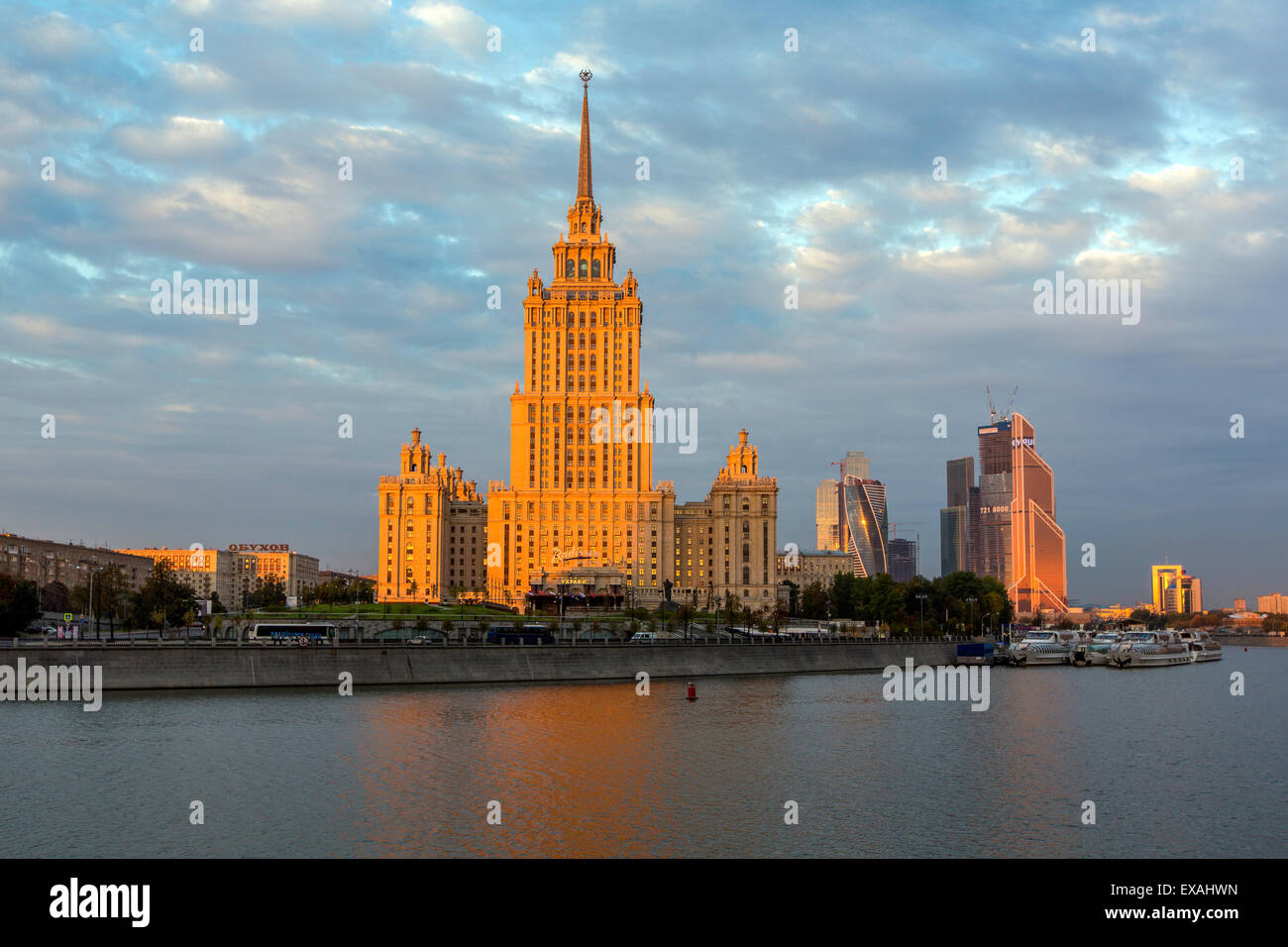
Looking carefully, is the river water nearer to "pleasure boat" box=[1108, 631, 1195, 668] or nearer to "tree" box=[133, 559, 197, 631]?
"tree" box=[133, 559, 197, 631]

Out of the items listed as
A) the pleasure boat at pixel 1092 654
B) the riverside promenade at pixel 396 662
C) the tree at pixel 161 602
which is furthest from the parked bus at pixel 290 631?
the pleasure boat at pixel 1092 654

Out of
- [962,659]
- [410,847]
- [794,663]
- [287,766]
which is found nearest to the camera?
[410,847]

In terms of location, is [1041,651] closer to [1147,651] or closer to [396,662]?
[1147,651]

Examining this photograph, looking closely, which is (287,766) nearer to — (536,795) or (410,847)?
(536,795)

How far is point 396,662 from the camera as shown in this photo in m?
98.9

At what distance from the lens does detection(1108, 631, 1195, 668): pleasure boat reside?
163250 millimetres

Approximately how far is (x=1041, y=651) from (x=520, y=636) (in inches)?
3445

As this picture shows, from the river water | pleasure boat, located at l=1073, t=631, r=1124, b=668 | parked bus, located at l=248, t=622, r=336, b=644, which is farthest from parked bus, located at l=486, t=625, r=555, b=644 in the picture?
pleasure boat, located at l=1073, t=631, r=1124, b=668

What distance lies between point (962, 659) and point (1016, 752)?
9672 centimetres

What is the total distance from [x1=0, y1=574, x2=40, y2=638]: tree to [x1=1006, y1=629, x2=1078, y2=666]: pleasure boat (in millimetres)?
127635

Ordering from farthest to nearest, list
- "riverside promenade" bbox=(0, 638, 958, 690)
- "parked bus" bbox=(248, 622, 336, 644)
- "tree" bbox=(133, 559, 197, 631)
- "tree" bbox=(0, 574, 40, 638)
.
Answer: "tree" bbox=(133, 559, 197, 631), "parked bus" bbox=(248, 622, 336, 644), "tree" bbox=(0, 574, 40, 638), "riverside promenade" bbox=(0, 638, 958, 690)
